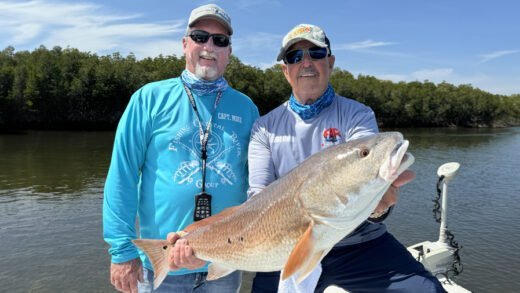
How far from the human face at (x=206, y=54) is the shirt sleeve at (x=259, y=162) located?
0.68 m

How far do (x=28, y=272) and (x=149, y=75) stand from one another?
62998 millimetres

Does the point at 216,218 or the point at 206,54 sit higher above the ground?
the point at 206,54

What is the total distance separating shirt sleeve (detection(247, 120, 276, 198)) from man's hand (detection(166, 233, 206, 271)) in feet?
2.34

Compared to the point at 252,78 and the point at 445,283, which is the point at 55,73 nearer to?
the point at 252,78

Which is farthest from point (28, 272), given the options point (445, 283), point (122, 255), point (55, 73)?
point (55, 73)

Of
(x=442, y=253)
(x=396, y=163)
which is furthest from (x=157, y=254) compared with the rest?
(x=442, y=253)

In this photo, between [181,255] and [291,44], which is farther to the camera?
[291,44]

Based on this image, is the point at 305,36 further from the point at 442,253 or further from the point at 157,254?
the point at 442,253

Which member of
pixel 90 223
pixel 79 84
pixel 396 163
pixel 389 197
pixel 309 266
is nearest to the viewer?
pixel 396 163

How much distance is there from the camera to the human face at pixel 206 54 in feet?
12.3

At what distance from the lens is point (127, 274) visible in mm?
3441

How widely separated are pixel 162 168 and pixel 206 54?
1.11 m

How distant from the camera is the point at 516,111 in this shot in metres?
139

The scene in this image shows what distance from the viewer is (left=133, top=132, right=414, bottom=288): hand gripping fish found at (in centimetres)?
256
